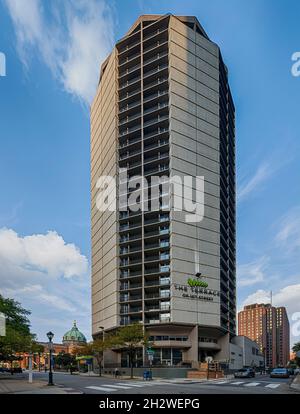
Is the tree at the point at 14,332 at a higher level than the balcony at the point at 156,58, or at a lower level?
lower

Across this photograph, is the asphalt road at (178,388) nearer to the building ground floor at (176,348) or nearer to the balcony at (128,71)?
the building ground floor at (176,348)

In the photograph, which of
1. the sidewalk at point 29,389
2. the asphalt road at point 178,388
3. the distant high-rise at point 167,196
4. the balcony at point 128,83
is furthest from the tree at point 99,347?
the balcony at point 128,83

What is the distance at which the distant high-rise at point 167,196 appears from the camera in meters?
82.3

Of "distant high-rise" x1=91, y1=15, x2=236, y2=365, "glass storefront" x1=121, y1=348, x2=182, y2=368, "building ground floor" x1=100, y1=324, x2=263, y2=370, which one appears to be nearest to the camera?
"building ground floor" x1=100, y1=324, x2=263, y2=370

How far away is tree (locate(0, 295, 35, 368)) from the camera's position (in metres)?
55.5

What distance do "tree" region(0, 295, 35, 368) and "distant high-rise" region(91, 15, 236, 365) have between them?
19.9 meters

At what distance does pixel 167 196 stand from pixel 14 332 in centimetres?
3801

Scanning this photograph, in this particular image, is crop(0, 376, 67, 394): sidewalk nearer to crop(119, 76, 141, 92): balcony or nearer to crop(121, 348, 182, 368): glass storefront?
crop(121, 348, 182, 368): glass storefront

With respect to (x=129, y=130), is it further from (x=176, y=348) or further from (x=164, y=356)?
(x=164, y=356)

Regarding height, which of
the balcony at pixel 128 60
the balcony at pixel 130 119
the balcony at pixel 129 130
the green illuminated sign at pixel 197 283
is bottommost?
the green illuminated sign at pixel 197 283

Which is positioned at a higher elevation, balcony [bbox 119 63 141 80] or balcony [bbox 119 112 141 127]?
balcony [bbox 119 63 141 80]

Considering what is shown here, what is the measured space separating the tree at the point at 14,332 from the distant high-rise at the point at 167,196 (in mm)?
19916

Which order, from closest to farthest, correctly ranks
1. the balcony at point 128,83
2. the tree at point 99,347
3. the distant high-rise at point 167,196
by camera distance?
the tree at point 99,347 → the distant high-rise at point 167,196 → the balcony at point 128,83

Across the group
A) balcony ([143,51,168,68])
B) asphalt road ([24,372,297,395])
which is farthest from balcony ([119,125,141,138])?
asphalt road ([24,372,297,395])
